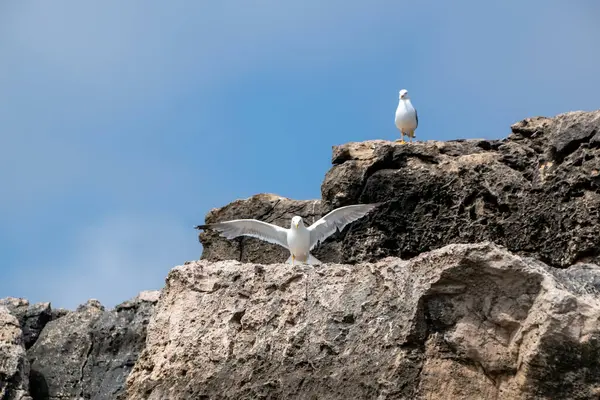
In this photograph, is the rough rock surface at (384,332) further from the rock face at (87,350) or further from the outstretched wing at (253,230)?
the outstretched wing at (253,230)

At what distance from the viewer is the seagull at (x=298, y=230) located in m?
11.4

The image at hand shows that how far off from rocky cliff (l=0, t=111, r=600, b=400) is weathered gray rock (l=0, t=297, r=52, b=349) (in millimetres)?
20

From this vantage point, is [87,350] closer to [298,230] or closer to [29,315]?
[29,315]

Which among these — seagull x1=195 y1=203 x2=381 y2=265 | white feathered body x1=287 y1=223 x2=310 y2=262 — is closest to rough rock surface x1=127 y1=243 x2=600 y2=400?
seagull x1=195 y1=203 x2=381 y2=265

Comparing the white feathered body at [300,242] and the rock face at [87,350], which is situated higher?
the white feathered body at [300,242]

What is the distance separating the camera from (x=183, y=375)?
7797mm

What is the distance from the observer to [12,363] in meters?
10.2

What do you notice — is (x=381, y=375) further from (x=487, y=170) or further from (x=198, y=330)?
(x=487, y=170)

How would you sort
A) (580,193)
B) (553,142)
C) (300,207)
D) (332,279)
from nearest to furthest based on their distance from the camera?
(332,279) < (580,193) < (553,142) < (300,207)

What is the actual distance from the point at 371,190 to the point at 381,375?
467 centimetres

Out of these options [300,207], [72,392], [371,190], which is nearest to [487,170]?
[371,190]

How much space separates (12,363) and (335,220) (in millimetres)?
4038

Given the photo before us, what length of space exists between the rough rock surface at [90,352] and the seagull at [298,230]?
1.43 m

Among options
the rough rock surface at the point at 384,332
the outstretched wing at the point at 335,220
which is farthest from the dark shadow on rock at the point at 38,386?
the outstretched wing at the point at 335,220
